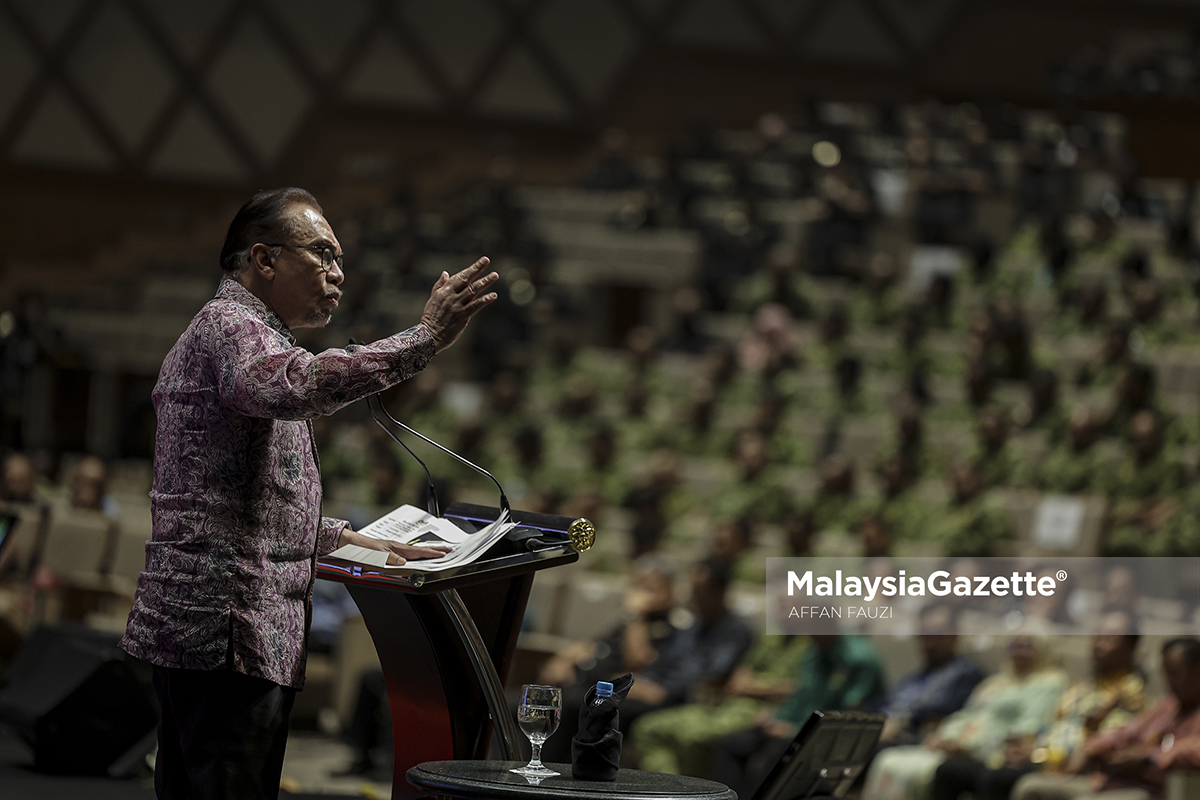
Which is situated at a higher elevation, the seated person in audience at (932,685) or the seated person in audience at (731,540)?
the seated person in audience at (731,540)

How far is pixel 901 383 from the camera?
8.36 metres

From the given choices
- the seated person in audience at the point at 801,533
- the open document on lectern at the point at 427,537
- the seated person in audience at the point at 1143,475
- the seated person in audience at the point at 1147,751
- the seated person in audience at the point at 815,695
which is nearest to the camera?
the open document on lectern at the point at 427,537

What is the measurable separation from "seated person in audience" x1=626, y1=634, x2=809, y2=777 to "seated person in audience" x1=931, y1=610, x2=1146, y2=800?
0.78 m

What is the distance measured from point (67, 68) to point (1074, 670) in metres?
12.3

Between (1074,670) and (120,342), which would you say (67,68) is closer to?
(120,342)

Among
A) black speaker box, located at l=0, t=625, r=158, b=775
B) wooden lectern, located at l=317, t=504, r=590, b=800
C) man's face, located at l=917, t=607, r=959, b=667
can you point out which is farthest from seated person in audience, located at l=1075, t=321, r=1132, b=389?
wooden lectern, located at l=317, t=504, r=590, b=800

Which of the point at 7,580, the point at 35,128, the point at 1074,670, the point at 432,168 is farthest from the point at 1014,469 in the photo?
the point at 35,128

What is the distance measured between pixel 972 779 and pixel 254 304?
2.92 meters

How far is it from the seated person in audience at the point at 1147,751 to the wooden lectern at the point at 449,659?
7.10ft

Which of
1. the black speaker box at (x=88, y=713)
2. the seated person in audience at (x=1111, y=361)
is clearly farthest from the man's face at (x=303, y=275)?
the seated person in audience at (x=1111, y=361)

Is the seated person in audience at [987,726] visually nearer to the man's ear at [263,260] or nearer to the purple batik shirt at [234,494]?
the purple batik shirt at [234,494]

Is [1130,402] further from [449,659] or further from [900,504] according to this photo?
[449,659]

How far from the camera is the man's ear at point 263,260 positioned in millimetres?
2002

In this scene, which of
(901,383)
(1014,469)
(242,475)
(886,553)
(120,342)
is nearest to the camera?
(242,475)
